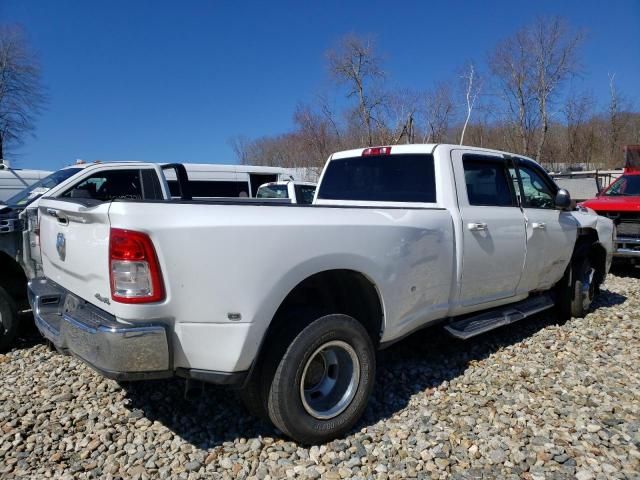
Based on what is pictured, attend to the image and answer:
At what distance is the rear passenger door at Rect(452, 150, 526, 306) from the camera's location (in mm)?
3615

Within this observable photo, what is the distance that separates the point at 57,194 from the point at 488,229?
5.53 meters

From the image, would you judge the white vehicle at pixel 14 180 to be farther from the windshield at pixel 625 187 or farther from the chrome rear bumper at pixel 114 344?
the windshield at pixel 625 187

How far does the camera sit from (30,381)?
3.68m

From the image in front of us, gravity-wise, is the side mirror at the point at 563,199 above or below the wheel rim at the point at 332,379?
above

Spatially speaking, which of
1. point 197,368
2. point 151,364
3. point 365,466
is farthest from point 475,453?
point 151,364

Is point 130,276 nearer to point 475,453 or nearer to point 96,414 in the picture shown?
point 96,414

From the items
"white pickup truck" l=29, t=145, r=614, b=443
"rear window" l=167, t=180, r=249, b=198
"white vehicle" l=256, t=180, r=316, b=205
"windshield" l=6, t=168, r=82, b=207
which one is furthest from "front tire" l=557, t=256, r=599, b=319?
"rear window" l=167, t=180, r=249, b=198

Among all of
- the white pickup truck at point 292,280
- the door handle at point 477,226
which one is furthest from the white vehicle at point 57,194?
the door handle at point 477,226

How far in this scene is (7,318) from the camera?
418 centimetres

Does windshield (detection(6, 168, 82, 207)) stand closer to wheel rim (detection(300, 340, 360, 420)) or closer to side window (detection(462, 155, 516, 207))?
wheel rim (detection(300, 340, 360, 420))

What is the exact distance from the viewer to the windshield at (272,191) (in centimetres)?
1398

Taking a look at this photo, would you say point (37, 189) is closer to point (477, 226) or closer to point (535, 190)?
point (477, 226)

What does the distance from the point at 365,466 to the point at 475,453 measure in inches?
27.1

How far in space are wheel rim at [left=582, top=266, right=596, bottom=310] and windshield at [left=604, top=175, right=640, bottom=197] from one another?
174 inches
